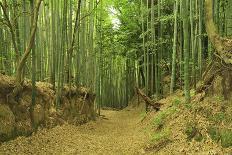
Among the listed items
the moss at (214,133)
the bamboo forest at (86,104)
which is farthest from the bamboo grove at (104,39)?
the moss at (214,133)

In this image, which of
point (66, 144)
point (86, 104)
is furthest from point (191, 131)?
point (86, 104)

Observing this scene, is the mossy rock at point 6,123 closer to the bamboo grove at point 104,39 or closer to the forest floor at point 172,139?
the forest floor at point 172,139

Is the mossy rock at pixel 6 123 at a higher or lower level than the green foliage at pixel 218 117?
lower

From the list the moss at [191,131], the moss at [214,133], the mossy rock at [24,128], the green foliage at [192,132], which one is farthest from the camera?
the mossy rock at [24,128]

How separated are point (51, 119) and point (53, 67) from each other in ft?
5.64

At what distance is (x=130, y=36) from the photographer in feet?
52.2

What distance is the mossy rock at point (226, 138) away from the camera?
4.56 meters

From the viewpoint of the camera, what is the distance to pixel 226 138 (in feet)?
15.2

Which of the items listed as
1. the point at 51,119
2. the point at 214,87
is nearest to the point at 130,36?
the point at 51,119

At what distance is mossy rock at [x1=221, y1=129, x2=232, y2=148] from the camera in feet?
15.0

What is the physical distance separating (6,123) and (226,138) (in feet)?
14.1

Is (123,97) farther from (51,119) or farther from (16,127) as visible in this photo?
(16,127)

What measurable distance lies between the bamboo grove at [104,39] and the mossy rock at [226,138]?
2.08m

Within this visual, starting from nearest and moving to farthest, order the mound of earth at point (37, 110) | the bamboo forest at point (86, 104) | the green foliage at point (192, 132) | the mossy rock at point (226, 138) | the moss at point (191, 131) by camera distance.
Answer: the mossy rock at point (226, 138) < the green foliage at point (192, 132) < the moss at point (191, 131) < the bamboo forest at point (86, 104) < the mound of earth at point (37, 110)
